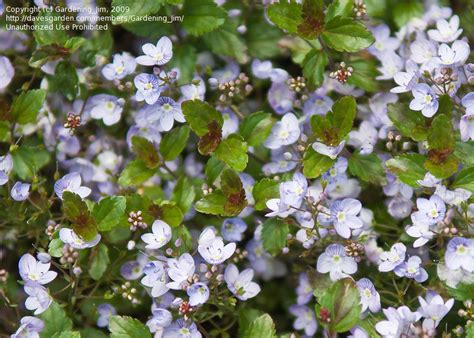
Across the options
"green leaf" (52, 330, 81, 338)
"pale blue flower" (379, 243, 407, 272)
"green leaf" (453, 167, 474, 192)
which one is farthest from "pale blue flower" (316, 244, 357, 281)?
"green leaf" (52, 330, 81, 338)

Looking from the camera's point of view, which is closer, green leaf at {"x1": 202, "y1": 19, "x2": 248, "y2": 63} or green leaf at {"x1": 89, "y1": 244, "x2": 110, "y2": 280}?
green leaf at {"x1": 89, "y1": 244, "x2": 110, "y2": 280}

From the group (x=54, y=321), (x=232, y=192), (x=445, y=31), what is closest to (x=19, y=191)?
(x=54, y=321)

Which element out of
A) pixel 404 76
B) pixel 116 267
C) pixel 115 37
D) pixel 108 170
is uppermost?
pixel 404 76

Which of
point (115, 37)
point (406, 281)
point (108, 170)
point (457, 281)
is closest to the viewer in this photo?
point (457, 281)

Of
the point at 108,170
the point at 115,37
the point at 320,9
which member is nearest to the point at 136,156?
the point at 108,170

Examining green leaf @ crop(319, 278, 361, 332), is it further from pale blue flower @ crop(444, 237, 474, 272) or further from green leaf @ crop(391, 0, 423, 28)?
green leaf @ crop(391, 0, 423, 28)

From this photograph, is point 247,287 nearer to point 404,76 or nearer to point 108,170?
point 108,170

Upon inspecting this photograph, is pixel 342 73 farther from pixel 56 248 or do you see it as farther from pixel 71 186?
pixel 56 248
